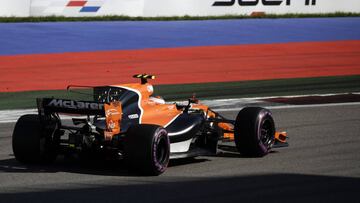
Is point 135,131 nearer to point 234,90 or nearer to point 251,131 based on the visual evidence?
point 251,131

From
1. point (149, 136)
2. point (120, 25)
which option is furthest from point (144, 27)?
point (149, 136)

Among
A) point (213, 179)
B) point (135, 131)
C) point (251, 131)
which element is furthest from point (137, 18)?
point (213, 179)

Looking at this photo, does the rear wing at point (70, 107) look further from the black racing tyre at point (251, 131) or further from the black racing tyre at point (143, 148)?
the black racing tyre at point (251, 131)

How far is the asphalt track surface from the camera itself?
9047 mm

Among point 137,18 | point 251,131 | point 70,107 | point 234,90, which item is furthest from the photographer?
point 137,18

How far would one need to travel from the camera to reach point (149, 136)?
1000 cm

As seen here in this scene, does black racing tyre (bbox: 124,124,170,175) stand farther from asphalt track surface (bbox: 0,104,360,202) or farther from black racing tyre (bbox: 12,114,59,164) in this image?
black racing tyre (bbox: 12,114,59,164)

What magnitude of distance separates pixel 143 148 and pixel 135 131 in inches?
8.0

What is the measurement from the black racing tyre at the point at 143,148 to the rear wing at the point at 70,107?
1.89ft

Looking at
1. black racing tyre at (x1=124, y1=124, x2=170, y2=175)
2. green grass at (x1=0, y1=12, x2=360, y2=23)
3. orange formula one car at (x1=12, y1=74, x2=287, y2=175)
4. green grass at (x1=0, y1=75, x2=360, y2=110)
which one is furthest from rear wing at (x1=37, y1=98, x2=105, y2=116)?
green grass at (x1=0, y1=12, x2=360, y2=23)

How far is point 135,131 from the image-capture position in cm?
1006

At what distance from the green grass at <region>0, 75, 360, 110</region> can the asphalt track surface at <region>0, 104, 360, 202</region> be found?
4920 mm

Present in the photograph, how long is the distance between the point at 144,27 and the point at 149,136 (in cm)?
1650

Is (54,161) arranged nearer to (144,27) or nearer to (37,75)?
(37,75)
